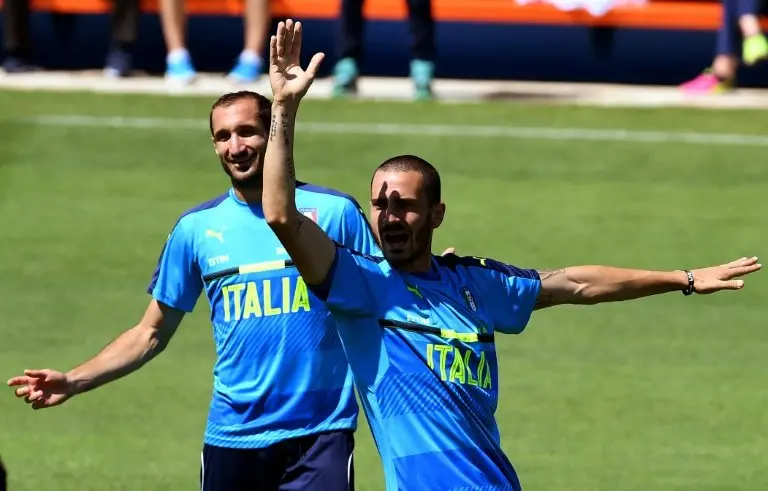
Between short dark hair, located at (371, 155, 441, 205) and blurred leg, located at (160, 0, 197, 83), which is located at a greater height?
blurred leg, located at (160, 0, 197, 83)

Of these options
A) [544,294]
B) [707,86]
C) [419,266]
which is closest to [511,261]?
[707,86]

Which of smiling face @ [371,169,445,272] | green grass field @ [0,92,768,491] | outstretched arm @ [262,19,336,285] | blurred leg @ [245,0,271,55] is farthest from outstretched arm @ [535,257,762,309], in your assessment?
blurred leg @ [245,0,271,55]

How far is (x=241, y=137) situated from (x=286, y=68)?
3.14 feet

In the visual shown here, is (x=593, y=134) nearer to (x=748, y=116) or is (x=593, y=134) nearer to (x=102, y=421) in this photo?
(x=748, y=116)

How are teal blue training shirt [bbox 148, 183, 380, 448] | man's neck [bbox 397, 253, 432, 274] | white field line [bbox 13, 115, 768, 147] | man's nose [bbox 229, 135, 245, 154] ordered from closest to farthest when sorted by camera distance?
man's neck [bbox 397, 253, 432, 274] < man's nose [bbox 229, 135, 245, 154] < teal blue training shirt [bbox 148, 183, 380, 448] < white field line [bbox 13, 115, 768, 147]

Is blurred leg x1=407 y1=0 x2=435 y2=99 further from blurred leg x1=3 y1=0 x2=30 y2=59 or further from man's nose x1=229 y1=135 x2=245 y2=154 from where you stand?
man's nose x1=229 y1=135 x2=245 y2=154

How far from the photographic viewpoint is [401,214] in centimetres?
543

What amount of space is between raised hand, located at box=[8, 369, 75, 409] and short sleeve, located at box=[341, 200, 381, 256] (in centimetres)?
128

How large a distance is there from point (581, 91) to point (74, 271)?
643 centimetres

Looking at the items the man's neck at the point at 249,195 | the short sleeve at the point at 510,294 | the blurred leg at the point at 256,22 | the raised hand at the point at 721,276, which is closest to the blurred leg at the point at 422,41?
the blurred leg at the point at 256,22

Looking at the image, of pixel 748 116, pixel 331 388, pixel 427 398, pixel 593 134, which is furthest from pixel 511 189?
pixel 427 398

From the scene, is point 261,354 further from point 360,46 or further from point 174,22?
point 174,22

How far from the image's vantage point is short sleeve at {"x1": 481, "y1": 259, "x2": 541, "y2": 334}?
578 cm

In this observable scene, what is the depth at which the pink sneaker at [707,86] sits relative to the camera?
15.9 meters
